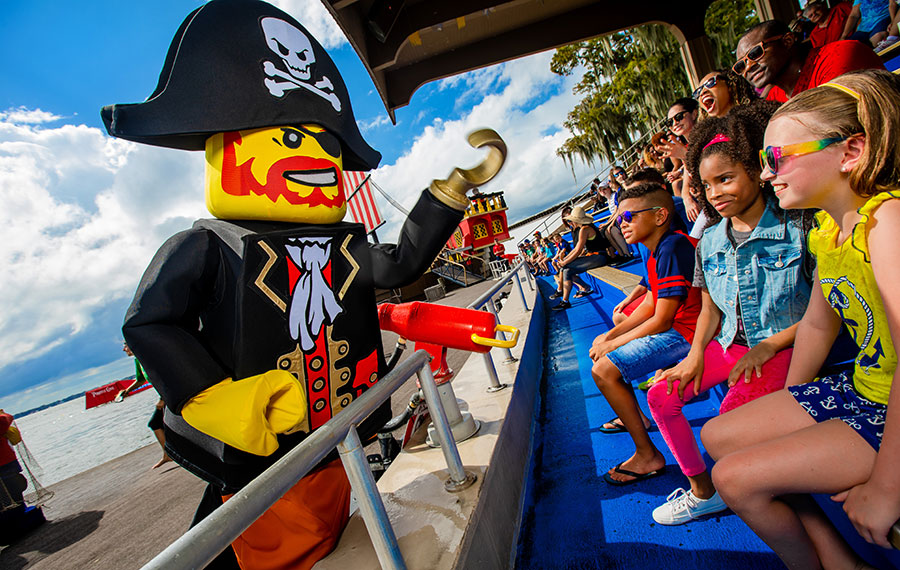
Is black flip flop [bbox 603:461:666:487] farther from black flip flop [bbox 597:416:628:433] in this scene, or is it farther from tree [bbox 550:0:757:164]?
tree [bbox 550:0:757:164]

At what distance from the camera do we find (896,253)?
35.5 inches

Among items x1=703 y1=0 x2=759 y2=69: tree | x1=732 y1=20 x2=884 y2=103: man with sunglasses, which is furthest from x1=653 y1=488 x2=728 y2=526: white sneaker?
x1=703 y1=0 x2=759 y2=69: tree

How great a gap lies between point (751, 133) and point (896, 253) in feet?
3.07

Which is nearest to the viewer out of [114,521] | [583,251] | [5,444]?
[114,521]

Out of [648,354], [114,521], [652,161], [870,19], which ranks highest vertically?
[870,19]

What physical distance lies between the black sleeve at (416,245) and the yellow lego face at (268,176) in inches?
11.5

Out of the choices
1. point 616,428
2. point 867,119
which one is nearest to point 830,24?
point 867,119

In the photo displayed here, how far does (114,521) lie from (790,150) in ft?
21.1

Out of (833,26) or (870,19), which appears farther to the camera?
(870,19)

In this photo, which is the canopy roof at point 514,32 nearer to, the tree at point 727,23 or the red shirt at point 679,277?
the red shirt at point 679,277

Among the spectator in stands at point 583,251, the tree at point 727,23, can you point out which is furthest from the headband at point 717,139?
the tree at point 727,23

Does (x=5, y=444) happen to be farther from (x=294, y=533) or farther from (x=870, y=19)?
(x=870, y=19)

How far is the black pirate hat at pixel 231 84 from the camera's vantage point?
1.36 metres

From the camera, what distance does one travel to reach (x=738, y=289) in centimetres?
167
